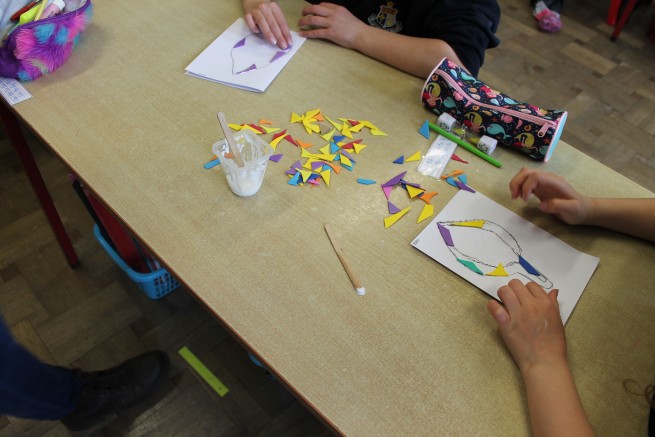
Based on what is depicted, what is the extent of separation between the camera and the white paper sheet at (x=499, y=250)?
77 centimetres

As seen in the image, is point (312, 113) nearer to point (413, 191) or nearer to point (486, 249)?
point (413, 191)

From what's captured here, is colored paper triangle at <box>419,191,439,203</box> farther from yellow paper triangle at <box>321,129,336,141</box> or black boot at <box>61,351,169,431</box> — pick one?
black boot at <box>61,351,169,431</box>

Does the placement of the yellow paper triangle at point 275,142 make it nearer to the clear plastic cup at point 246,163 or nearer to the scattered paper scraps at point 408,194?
the clear plastic cup at point 246,163

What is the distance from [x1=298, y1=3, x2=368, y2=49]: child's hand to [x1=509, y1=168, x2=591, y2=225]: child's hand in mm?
520

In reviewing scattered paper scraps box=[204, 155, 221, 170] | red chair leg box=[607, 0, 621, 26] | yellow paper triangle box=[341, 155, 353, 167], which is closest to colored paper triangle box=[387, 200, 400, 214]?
yellow paper triangle box=[341, 155, 353, 167]

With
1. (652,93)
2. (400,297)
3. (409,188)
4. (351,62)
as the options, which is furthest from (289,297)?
(652,93)

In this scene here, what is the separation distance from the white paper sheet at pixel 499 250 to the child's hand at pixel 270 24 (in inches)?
21.8

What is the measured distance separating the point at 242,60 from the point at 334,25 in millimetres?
233

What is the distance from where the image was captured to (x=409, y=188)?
87 cm

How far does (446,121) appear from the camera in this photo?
3.15 feet

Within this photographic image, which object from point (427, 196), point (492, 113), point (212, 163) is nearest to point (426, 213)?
point (427, 196)

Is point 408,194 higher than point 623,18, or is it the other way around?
point 408,194

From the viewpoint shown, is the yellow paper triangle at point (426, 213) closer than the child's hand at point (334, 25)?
Yes

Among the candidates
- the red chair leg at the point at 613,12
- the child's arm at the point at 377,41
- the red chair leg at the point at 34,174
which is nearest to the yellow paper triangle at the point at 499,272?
the child's arm at the point at 377,41
